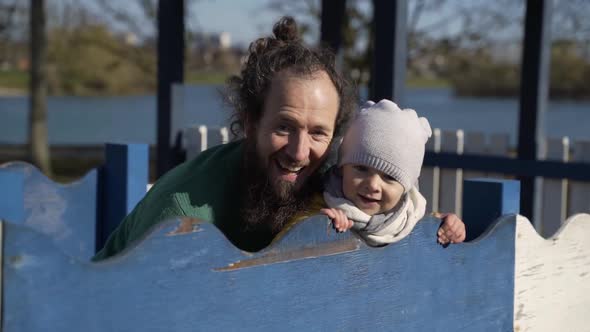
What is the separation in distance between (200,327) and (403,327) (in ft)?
2.25

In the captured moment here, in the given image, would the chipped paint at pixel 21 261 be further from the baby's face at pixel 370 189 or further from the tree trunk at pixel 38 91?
the tree trunk at pixel 38 91

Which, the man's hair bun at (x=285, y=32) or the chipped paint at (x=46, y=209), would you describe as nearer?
the man's hair bun at (x=285, y=32)

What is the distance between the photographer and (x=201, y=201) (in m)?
2.15

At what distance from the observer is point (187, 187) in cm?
216

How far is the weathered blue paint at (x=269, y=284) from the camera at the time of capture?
1.40m

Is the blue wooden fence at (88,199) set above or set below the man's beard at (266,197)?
below

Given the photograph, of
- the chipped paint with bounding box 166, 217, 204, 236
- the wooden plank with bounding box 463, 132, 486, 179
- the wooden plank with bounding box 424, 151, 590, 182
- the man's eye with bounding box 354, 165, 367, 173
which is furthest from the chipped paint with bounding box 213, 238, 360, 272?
the wooden plank with bounding box 463, 132, 486, 179

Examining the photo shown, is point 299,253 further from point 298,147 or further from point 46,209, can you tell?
point 46,209

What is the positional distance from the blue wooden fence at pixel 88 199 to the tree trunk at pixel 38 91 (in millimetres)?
8452

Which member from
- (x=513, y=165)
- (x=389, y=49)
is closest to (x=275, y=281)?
(x=389, y=49)

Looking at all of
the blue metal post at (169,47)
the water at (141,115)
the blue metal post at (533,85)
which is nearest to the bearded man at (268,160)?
the blue metal post at (169,47)

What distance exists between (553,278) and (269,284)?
1213 mm

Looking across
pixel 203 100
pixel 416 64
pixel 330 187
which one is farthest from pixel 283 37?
pixel 203 100

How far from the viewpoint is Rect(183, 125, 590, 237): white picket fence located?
5656mm
